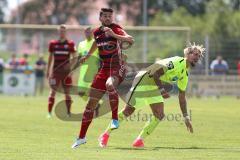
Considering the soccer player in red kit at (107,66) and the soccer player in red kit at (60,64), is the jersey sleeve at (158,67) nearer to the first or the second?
the soccer player in red kit at (107,66)

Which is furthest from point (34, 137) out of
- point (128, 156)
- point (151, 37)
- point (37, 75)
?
point (151, 37)

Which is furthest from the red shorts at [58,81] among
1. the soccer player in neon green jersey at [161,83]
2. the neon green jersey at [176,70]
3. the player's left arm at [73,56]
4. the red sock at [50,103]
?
the neon green jersey at [176,70]

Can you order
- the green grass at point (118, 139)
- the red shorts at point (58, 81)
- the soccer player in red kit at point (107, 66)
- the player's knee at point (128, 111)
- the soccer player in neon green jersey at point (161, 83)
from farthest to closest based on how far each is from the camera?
the red shorts at point (58, 81), the player's knee at point (128, 111), the soccer player in neon green jersey at point (161, 83), the soccer player in red kit at point (107, 66), the green grass at point (118, 139)

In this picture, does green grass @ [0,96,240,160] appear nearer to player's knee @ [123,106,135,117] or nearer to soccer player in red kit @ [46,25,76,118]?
player's knee @ [123,106,135,117]

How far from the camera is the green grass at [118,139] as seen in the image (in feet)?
40.1

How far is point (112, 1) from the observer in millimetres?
82500

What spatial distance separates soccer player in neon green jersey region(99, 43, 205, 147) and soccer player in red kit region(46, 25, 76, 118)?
7355mm

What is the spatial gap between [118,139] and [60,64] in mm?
7272

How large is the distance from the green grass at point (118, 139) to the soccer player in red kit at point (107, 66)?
0.57m

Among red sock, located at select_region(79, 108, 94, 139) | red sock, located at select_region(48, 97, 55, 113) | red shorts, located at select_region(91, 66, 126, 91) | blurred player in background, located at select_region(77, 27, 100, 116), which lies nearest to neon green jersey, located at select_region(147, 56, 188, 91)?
red shorts, located at select_region(91, 66, 126, 91)

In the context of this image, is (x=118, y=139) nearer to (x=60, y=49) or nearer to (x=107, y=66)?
(x=107, y=66)

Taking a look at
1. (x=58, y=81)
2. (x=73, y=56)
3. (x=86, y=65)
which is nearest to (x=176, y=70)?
(x=58, y=81)

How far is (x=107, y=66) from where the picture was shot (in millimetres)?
13883

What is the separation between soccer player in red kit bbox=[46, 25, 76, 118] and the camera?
71.0 feet
